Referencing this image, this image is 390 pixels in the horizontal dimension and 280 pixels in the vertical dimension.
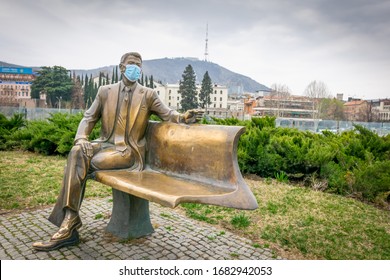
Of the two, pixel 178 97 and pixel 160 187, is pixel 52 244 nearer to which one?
pixel 160 187

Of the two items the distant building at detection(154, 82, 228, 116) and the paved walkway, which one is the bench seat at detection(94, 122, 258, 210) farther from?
the distant building at detection(154, 82, 228, 116)

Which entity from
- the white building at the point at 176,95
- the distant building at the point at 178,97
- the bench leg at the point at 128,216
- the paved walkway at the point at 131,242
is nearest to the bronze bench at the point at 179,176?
the bench leg at the point at 128,216

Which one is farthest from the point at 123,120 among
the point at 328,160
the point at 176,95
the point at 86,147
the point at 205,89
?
the point at 176,95

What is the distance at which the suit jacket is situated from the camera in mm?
3516

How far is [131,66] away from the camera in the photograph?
3473 millimetres

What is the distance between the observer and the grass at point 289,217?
3.62 meters

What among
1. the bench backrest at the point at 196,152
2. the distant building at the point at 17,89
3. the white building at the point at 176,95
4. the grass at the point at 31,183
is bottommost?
the grass at the point at 31,183

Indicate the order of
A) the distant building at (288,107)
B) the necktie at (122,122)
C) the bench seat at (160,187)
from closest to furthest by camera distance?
the bench seat at (160,187)
the necktie at (122,122)
the distant building at (288,107)

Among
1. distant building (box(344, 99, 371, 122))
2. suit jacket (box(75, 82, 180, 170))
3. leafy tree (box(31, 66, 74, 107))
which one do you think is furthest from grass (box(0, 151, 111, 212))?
leafy tree (box(31, 66, 74, 107))

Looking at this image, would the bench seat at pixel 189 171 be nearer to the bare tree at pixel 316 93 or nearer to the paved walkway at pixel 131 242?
the paved walkway at pixel 131 242

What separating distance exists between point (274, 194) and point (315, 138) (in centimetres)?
308

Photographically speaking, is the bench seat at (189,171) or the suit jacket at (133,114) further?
the suit jacket at (133,114)

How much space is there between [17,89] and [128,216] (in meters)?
32.2

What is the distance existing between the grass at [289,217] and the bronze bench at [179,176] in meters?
1.02
